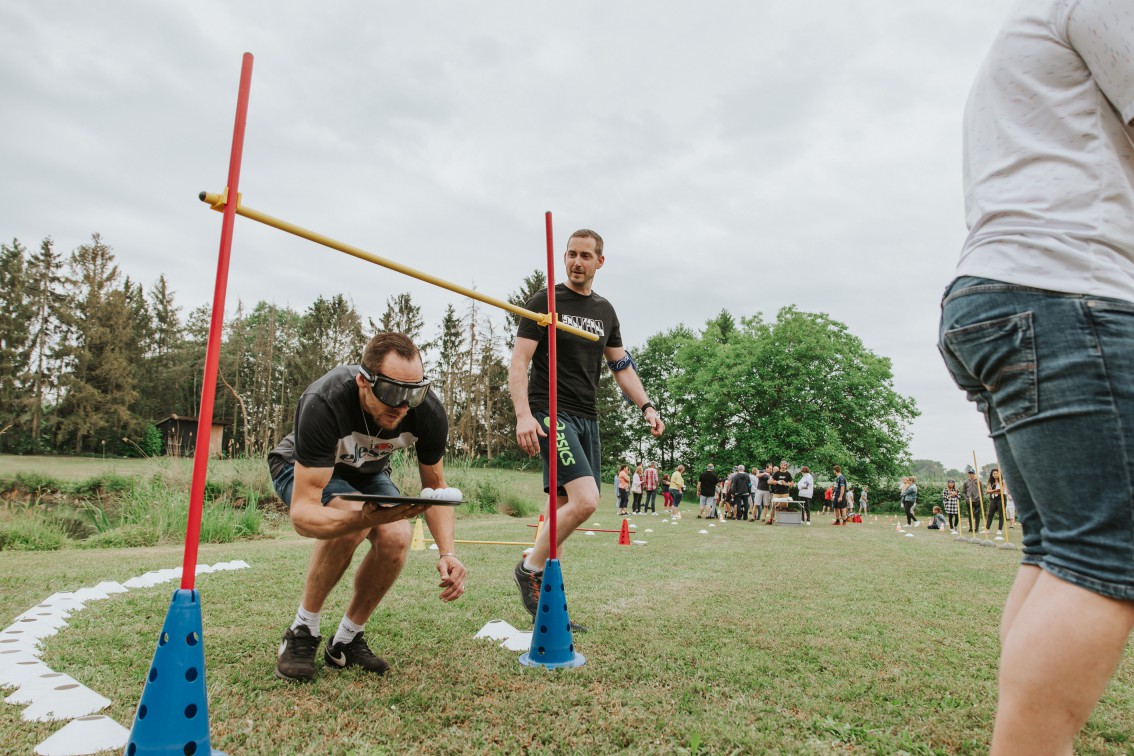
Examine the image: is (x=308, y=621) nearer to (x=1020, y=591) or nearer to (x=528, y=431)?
(x=528, y=431)

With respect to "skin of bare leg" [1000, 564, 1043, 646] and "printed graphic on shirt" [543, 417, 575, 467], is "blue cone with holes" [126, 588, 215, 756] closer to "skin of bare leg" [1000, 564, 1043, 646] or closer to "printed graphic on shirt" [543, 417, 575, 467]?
"skin of bare leg" [1000, 564, 1043, 646]

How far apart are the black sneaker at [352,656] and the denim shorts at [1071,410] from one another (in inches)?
104

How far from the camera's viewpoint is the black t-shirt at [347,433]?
276cm

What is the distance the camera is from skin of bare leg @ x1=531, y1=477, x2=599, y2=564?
3.79 metres

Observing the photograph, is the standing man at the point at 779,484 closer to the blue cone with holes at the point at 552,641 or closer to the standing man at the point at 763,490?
the standing man at the point at 763,490

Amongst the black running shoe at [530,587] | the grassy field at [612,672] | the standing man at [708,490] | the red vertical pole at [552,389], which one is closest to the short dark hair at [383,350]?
the red vertical pole at [552,389]

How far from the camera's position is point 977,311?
1333 mm

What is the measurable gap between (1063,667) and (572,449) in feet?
9.54

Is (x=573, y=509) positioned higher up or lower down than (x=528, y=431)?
lower down

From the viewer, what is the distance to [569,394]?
4.12 meters

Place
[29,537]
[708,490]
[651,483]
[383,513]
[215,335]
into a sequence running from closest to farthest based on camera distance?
[215,335] → [383,513] → [29,537] → [708,490] → [651,483]

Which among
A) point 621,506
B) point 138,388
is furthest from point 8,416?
point 621,506

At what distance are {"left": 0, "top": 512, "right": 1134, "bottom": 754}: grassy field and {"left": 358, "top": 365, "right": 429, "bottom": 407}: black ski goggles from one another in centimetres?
117

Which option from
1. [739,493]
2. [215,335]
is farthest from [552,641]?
[739,493]
